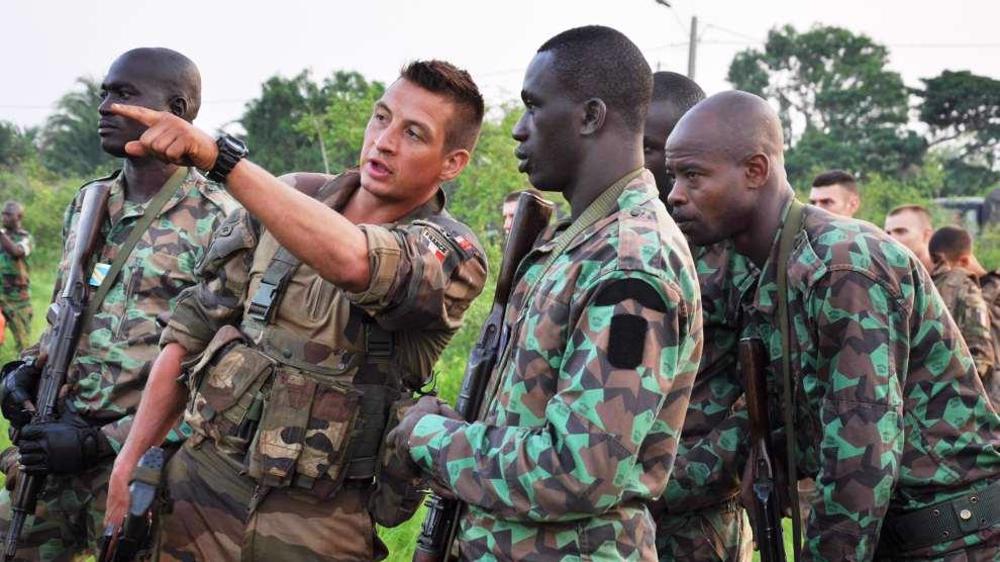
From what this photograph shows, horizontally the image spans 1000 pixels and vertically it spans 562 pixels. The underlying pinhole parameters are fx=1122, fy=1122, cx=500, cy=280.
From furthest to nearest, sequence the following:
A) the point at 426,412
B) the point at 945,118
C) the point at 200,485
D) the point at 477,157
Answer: the point at 945,118, the point at 477,157, the point at 200,485, the point at 426,412

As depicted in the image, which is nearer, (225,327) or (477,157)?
(225,327)

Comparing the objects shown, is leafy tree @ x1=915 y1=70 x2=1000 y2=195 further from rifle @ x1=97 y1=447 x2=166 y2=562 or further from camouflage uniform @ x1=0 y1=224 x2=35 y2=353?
rifle @ x1=97 y1=447 x2=166 y2=562

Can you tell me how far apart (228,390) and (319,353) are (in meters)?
0.27

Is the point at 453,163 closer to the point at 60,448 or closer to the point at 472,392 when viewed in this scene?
the point at 472,392

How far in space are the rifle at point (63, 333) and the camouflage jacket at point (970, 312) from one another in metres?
5.06

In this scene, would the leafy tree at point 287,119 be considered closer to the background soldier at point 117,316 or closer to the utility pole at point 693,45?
the utility pole at point 693,45

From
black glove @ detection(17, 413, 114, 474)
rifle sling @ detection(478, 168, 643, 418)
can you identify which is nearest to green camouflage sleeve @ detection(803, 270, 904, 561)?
rifle sling @ detection(478, 168, 643, 418)

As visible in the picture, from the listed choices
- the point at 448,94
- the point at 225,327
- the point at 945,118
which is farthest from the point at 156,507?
the point at 945,118

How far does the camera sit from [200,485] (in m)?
3.21

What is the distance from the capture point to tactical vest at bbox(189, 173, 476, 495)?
3.04 m

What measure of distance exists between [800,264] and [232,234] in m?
1.61

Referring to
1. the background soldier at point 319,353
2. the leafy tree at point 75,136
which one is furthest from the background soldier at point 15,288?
the leafy tree at point 75,136

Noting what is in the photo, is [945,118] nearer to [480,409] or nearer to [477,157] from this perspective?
[477,157]

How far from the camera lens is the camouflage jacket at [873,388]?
2760 millimetres
